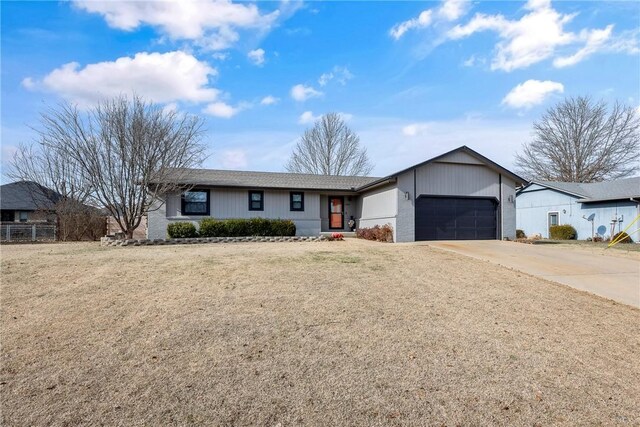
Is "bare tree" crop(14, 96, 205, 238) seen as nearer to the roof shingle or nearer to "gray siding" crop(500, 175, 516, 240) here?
the roof shingle

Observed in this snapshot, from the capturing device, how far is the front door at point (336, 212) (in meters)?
21.5

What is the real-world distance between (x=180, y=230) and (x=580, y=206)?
2427 cm

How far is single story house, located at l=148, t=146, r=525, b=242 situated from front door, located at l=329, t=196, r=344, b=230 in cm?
129

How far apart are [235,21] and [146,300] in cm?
850

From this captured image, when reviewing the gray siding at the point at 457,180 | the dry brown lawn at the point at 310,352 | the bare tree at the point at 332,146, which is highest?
the bare tree at the point at 332,146

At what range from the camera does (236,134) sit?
68.3 ft

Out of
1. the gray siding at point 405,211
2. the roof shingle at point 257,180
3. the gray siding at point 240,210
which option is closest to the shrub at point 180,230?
the gray siding at point 240,210

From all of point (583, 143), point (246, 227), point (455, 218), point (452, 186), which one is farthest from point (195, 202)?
point (583, 143)

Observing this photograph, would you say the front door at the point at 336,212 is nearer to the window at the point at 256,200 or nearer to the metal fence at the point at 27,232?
the window at the point at 256,200

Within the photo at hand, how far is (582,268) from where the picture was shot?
10031 millimetres

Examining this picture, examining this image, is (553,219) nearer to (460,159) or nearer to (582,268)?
(460,159)

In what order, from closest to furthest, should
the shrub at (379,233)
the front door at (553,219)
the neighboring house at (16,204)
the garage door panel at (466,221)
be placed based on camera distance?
the shrub at (379,233) < the garage door panel at (466,221) < the front door at (553,219) < the neighboring house at (16,204)

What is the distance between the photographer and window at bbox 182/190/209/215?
18359 mm

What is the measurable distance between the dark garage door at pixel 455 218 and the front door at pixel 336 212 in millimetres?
5490
